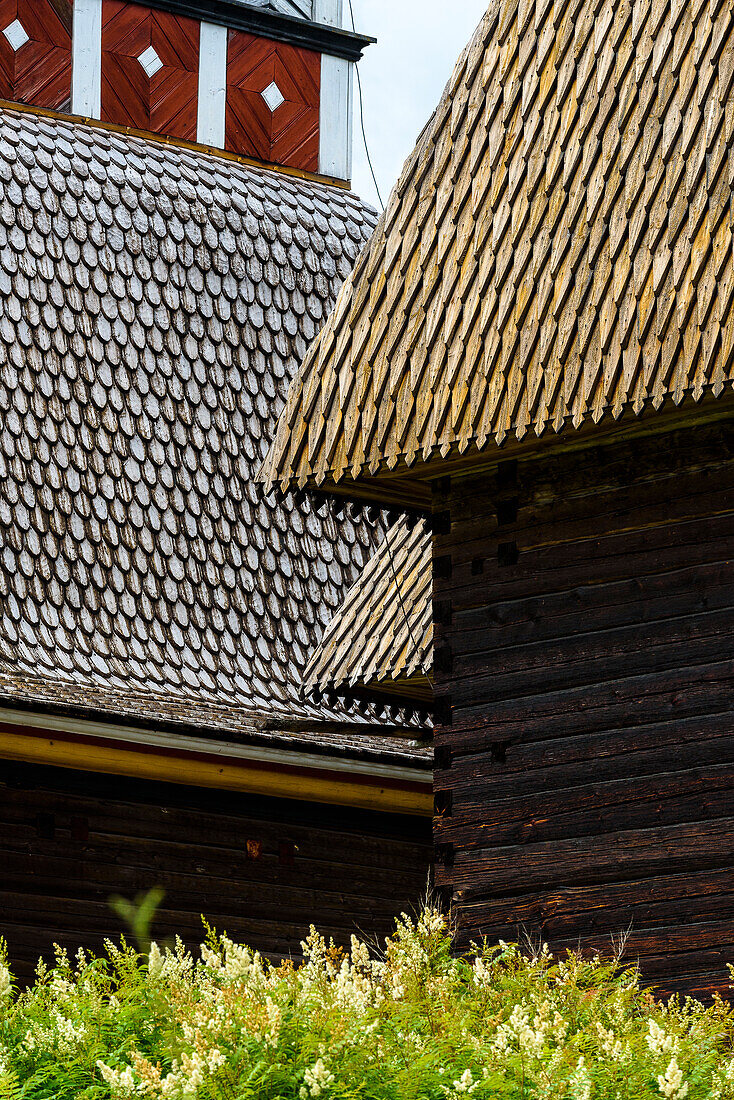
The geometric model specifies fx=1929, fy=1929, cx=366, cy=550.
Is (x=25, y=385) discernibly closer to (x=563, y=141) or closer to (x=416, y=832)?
(x=416, y=832)

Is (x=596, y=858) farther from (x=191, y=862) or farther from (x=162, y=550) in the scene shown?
(x=162, y=550)

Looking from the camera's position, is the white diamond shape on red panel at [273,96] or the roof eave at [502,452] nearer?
the roof eave at [502,452]

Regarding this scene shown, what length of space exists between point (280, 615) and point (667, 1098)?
8.32 metres

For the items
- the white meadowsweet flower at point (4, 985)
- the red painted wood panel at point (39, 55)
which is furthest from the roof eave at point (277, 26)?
the white meadowsweet flower at point (4, 985)

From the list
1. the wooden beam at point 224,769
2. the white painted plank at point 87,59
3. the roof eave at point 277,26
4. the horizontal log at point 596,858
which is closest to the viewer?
the horizontal log at point 596,858

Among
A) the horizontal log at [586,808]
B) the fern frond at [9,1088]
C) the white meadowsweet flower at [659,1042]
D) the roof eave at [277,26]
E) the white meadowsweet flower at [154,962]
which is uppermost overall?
the roof eave at [277,26]

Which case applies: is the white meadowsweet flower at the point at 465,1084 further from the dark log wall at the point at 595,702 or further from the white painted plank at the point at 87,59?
the white painted plank at the point at 87,59

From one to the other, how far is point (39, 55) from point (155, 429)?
480cm

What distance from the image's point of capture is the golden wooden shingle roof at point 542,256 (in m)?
8.91

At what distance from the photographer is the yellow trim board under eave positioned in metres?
11.8

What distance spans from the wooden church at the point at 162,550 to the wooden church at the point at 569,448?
1098 millimetres

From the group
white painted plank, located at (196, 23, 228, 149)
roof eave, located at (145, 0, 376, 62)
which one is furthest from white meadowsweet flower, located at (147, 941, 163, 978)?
roof eave, located at (145, 0, 376, 62)

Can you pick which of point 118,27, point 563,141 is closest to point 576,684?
point 563,141

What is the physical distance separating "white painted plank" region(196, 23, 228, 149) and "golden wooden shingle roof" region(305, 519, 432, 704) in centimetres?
594
